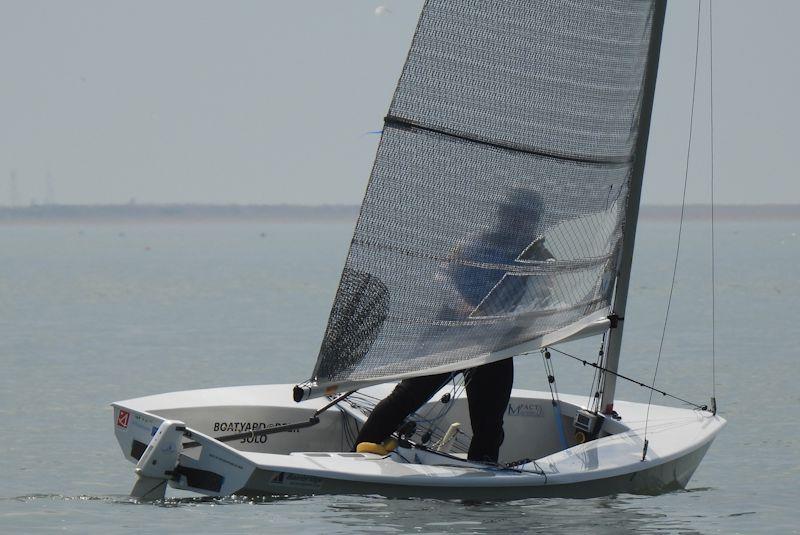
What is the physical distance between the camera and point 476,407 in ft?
33.8

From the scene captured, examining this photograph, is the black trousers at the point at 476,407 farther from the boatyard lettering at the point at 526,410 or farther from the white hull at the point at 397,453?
the boatyard lettering at the point at 526,410

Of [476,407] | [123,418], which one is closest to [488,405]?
[476,407]

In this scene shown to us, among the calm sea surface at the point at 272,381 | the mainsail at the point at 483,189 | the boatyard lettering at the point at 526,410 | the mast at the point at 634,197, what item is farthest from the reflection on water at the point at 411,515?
the boatyard lettering at the point at 526,410

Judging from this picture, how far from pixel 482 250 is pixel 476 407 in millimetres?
1012

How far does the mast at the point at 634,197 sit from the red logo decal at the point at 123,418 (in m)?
3.31

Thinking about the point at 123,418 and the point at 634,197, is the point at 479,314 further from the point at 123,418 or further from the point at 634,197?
the point at 123,418

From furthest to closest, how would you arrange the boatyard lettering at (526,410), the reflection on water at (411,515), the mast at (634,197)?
the boatyard lettering at (526,410) < the mast at (634,197) < the reflection on water at (411,515)

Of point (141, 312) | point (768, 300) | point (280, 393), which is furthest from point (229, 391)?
point (768, 300)

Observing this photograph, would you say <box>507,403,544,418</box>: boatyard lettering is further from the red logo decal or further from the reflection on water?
the red logo decal

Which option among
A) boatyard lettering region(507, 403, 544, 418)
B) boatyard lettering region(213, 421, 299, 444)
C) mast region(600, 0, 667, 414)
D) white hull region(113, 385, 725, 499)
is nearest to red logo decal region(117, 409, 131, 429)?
white hull region(113, 385, 725, 499)

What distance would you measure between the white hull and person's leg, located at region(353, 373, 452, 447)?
0.21 m

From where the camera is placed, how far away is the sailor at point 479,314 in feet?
33.6

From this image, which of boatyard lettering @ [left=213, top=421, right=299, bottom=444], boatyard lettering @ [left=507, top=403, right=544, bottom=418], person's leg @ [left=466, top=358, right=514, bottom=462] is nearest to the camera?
person's leg @ [left=466, top=358, right=514, bottom=462]

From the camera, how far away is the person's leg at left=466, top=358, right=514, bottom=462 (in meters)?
10.2
